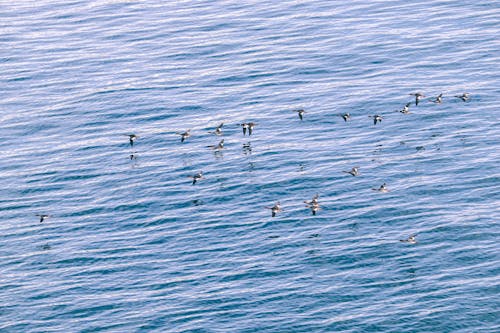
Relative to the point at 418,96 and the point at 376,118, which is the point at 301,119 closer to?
the point at 376,118

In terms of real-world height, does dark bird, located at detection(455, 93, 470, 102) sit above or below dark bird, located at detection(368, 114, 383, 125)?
above

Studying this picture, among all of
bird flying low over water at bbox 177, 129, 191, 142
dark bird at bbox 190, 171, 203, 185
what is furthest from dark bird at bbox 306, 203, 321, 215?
bird flying low over water at bbox 177, 129, 191, 142

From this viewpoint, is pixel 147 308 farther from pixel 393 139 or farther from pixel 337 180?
A: pixel 393 139

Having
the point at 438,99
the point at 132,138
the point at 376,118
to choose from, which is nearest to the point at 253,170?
the point at 132,138

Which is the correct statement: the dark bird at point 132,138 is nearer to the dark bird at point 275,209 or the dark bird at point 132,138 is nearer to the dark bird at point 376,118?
Result: the dark bird at point 275,209

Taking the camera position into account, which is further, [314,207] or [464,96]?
[464,96]

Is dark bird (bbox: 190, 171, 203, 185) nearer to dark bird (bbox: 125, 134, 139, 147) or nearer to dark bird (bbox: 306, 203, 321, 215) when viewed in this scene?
dark bird (bbox: 125, 134, 139, 147)

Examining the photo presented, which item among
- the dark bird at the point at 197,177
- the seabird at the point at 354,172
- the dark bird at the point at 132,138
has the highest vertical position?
the dark bird at the point at 132,138

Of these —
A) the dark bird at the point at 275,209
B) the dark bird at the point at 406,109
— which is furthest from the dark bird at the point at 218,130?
the dark bird at the point at 406,109
